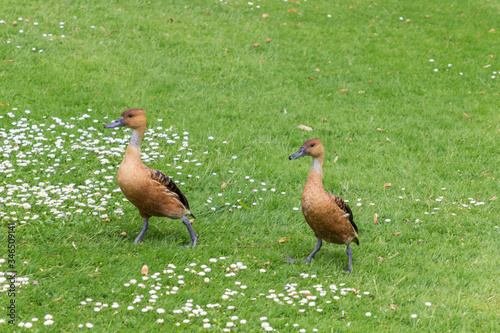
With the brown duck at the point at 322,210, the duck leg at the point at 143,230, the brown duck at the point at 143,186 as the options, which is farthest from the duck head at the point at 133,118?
the brown duck at the point at 322,210

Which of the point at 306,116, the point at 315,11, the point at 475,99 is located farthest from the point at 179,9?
the point at 475,99

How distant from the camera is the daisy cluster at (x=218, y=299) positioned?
15.7 ft

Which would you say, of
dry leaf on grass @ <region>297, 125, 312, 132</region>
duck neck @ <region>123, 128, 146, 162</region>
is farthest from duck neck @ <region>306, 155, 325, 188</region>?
dry leaf on grass @ <region>297, 125, 312, 132</region>

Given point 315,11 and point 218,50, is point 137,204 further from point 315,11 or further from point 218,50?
point 315,11

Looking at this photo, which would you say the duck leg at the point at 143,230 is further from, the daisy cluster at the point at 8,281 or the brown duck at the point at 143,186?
the daisy cluster at the point at 8,281

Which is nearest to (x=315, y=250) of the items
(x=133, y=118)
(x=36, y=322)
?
(x=133, y=118)

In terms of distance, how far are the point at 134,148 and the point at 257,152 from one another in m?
3.30

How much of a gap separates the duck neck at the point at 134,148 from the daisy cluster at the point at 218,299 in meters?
1.20

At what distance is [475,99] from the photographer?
1143 cm

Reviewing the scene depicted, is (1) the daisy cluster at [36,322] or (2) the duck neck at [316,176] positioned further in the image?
(2) the duck neck at [316,176]

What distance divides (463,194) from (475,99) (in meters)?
4.28

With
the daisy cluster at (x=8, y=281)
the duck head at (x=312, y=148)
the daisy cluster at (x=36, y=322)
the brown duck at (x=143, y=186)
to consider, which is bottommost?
the daisy cluster at (x=8, y=281)

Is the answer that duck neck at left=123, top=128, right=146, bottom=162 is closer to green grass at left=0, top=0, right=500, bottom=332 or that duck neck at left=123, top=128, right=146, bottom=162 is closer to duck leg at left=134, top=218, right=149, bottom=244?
duck leg at left=134, top=218, right=149, bottom=244

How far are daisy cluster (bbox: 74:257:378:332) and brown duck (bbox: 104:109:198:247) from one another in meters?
0.66
